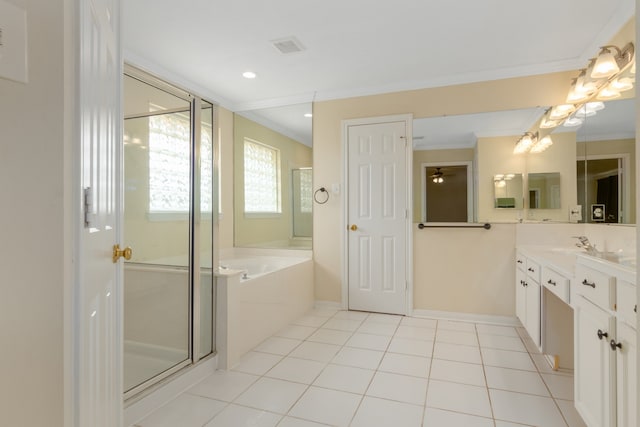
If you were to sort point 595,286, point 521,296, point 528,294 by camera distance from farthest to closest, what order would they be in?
point 521,296
point 528,294
point 595,286

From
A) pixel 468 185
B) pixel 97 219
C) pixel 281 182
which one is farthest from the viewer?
pixel 281 182

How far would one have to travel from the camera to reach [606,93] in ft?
8.59

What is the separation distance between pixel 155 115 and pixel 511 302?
341 centimetres

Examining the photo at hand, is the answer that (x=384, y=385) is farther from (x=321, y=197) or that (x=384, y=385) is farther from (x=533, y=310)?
(x=321, y=197)

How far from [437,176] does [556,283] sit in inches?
66.1

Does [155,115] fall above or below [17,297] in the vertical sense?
above

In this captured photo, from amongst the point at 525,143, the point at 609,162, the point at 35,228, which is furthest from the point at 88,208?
the point at 525,143

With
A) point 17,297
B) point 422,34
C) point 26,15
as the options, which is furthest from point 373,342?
point 26,15

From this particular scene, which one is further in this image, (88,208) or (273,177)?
(273,177)

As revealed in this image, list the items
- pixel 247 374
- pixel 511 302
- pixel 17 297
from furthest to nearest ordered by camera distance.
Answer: pixel 511 302 < pixel 247 374 < pixel 17 297

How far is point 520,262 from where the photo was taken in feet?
10.1

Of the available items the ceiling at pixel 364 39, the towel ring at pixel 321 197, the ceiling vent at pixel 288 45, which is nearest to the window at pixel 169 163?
the ceiling at pixel 364 39

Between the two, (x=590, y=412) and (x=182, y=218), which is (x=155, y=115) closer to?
(x=182, y=218)

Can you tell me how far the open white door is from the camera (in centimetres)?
73
